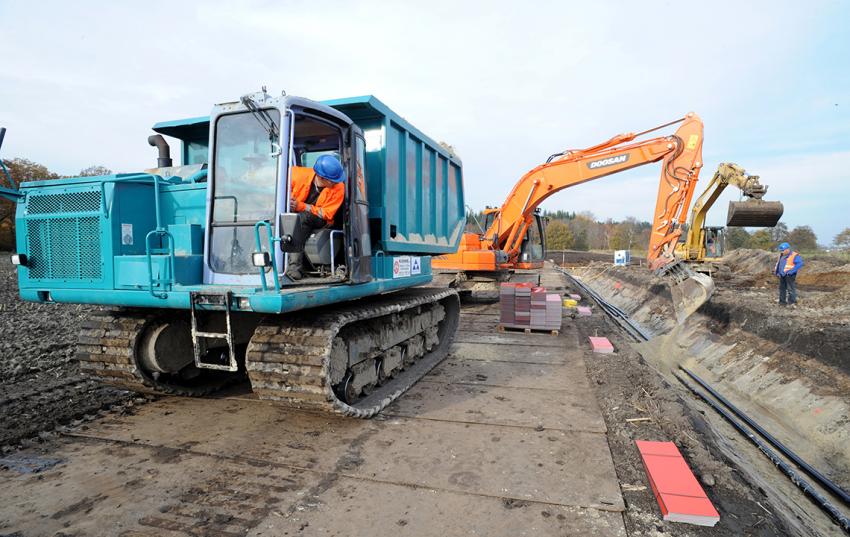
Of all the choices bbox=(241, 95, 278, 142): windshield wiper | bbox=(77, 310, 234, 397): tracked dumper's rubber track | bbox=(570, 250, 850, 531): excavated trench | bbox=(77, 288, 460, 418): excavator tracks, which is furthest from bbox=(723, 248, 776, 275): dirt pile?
bbox=(77, 310, 234, 397): tracked dumper's rubber track

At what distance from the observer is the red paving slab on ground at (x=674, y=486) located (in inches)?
111

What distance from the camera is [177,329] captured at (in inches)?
185

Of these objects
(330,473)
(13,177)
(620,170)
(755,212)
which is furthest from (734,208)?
(13,177)

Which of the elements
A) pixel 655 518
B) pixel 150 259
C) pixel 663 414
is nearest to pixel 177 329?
pixel 150 259

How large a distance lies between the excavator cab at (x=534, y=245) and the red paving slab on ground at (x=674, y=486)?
989 cm

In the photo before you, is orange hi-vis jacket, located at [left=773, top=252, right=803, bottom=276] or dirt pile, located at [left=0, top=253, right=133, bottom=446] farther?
orange hi-vis jacket, located at [left=773, top=252, right=803, bottom=276]

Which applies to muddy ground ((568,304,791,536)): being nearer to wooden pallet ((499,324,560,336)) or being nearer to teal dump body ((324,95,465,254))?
wooden pallet ((499,324,560,336))

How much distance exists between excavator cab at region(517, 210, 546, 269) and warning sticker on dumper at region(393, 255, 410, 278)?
8.17 metres

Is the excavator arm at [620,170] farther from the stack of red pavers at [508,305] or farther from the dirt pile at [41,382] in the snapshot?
the dirt pile at [41,382]

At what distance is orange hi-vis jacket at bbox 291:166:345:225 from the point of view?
13.4 ft

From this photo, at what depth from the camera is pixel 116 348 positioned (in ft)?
14.4

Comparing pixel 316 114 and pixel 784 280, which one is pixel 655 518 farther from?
pixel 784 280

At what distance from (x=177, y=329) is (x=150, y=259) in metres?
1.18

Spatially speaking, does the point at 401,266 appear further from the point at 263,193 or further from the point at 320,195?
the point at 263,193
